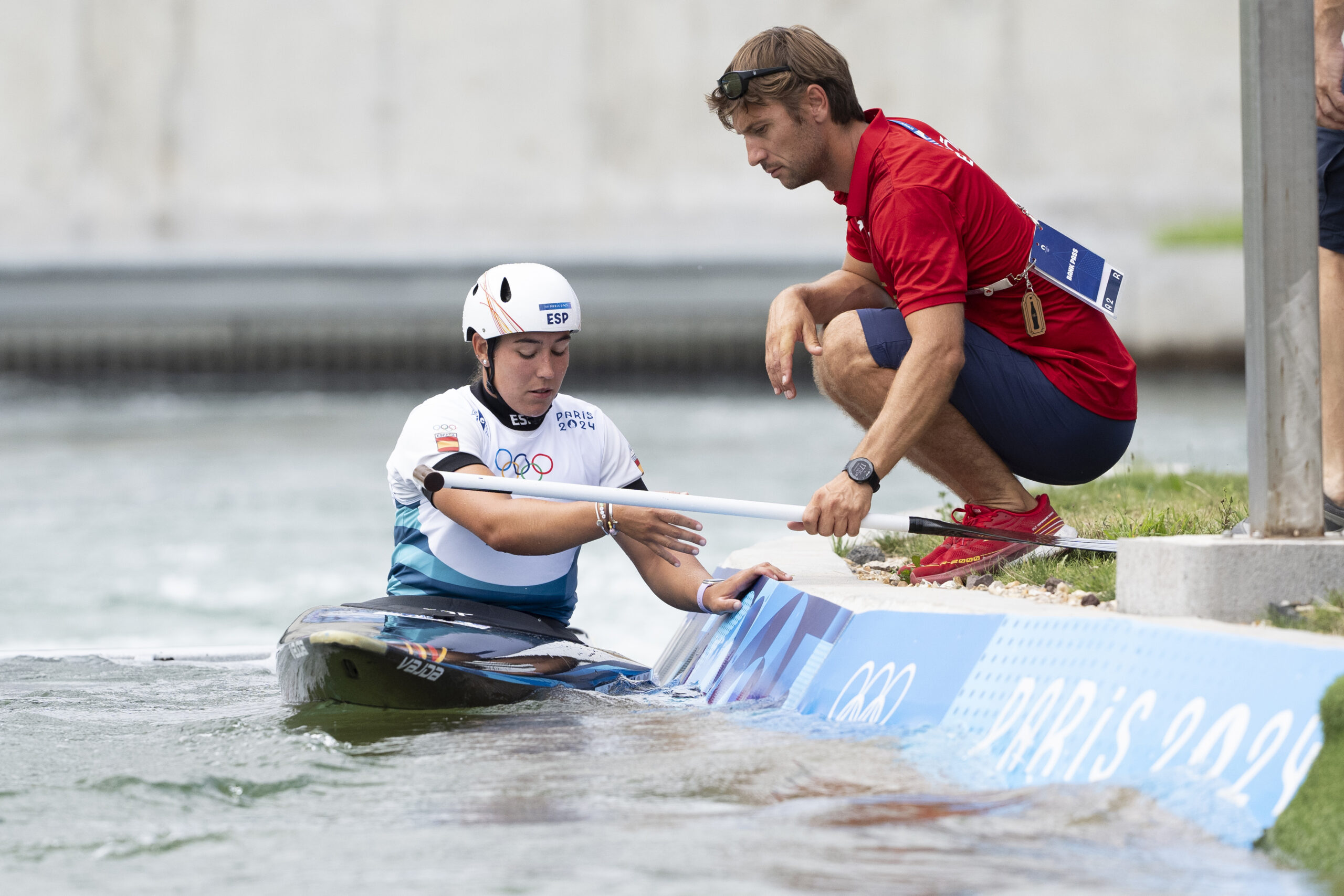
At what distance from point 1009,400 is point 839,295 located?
2.34 feet

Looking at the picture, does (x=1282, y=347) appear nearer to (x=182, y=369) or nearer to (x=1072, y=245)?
(x=1072, y=245)

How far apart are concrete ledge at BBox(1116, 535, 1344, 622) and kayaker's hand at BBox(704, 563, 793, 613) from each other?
1.32 m

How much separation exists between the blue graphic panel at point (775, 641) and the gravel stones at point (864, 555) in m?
0.76

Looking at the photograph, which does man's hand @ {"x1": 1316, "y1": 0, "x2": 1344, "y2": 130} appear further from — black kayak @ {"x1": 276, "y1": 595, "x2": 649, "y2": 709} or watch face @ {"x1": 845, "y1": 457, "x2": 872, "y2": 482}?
black kayak @ {"x1": 276, "y1": 595, "x2": 649, "y2": 709}

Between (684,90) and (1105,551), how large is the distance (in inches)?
759

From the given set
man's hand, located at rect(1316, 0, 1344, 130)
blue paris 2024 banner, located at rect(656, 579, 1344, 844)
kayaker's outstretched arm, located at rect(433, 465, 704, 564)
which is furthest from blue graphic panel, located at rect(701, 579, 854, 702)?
man's hand, located at rect(1316, 0, 1344, 130)

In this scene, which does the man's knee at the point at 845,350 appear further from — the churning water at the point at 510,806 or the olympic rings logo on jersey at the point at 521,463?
the churning water at the point at 510,806

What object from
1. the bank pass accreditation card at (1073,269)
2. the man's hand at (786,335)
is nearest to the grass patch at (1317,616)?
the bank pass accreditation card at (1073,269)

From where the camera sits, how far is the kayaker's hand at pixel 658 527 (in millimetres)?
3713

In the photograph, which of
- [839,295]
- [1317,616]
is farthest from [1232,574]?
[839,295]

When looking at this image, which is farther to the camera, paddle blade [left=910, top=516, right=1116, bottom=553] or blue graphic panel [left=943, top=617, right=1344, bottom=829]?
paddle blade [left=910, top=516, right=1116, bottom=553]

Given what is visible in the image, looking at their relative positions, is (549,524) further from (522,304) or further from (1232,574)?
(1232,574)

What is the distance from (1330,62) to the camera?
384 cm

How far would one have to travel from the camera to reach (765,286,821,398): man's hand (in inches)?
161
